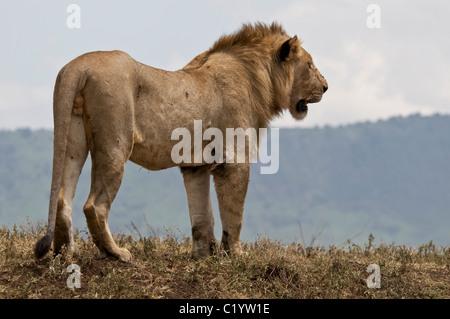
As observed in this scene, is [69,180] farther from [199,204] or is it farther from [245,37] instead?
[245,37]

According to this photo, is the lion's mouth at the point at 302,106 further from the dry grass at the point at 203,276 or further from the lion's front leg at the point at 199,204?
the dry grass at the point at 203,276

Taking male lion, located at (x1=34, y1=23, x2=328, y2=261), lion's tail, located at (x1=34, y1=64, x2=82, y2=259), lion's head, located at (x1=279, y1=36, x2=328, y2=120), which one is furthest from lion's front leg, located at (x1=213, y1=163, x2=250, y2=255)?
lion's tail, located at (x1=34, y1=64, x2=82, y2=259)

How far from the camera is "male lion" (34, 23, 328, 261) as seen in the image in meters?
6.63

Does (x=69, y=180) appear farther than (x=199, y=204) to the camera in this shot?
No

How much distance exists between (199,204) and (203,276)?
1.28m

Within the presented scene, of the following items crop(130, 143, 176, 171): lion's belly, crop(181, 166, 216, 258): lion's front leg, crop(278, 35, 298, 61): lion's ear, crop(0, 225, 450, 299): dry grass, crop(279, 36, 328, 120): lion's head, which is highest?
crop(278, 35, 298, 61): lion's ear

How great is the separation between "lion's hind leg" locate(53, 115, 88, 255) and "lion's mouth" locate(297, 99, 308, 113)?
9.45ft

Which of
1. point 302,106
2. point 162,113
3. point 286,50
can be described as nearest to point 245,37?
point 286,50

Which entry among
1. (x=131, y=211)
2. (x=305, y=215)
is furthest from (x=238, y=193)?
(x=305, y=215)

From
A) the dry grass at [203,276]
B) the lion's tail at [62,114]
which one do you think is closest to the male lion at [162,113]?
the lion's tail at [62,114]

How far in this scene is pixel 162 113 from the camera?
277 inches

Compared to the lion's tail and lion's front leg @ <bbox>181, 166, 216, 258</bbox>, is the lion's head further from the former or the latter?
the lion's tail

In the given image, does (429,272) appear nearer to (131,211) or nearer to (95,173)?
(95,173)

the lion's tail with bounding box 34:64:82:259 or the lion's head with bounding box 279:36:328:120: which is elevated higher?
the lion's head with bounding box 279:36:328:120
